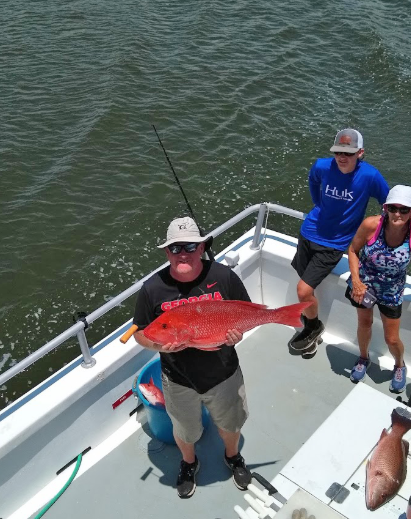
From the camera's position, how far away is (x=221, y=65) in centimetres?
1350

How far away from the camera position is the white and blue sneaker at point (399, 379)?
4.47 metres

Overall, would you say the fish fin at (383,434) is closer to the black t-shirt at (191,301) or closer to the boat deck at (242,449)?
the black t-shirt at (191,301)

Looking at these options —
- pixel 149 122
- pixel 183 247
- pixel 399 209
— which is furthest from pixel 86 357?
pixel 149 122

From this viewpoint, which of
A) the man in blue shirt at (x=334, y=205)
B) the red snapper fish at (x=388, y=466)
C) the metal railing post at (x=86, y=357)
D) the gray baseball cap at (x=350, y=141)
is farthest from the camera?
the man in blue shirt at (x=334, y=205)

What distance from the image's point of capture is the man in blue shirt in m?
4.01

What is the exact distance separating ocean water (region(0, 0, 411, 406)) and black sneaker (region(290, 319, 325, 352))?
3.21m

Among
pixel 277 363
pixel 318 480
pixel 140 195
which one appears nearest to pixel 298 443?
pixel 277 363

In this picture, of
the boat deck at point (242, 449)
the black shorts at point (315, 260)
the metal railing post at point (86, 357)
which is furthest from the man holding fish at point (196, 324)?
the black shorts at point (315, 260)

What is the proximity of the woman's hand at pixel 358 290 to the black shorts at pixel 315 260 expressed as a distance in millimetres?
442

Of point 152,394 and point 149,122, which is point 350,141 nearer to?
point 152,394

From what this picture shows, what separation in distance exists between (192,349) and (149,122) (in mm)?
9224

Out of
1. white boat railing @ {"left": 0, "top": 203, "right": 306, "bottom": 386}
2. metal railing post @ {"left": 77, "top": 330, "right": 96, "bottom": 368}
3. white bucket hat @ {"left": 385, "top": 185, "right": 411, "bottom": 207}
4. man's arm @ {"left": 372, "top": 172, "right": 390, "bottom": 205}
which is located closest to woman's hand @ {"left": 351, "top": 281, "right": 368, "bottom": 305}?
man's arm @ {"left": 372, "top": 172, "right": 390, "bottom": 205}

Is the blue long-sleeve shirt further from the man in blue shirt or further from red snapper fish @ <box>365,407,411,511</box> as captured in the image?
red snapper fish @ <box>365,407,411,511</box>

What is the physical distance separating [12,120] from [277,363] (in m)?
9.00
